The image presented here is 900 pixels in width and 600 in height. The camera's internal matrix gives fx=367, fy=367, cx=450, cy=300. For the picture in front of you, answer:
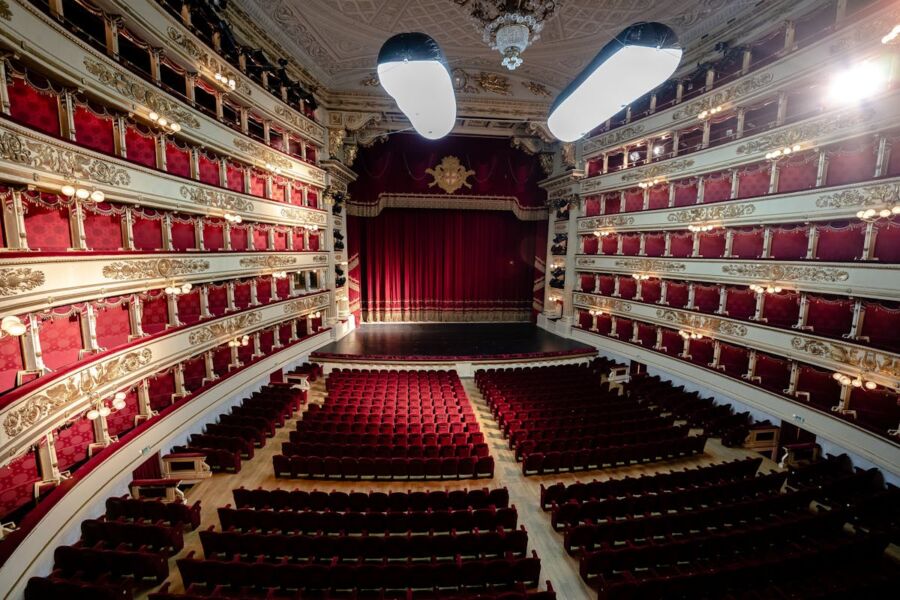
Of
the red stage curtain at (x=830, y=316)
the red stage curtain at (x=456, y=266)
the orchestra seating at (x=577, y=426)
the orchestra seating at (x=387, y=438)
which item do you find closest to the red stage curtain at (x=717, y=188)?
the red stage curtain at (x=830, y=316)

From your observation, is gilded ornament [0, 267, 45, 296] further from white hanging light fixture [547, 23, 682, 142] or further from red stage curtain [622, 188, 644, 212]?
red stage curtain [622, 188, 644, 212]

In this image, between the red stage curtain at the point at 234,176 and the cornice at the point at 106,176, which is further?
the red stage curtain at the point at 234,176

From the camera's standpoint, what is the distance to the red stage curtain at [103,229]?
6.35 m

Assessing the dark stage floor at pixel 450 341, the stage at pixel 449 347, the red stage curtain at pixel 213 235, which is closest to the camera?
the red stage curtain at pixel 213 235

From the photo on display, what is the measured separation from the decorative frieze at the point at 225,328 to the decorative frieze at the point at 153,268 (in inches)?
56.2

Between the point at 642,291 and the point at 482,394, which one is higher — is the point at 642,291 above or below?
above

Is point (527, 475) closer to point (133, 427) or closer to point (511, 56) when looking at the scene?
point (133, 427)

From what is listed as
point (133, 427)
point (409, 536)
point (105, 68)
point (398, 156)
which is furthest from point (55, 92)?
point (398, 156)

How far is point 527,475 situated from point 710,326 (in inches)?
310

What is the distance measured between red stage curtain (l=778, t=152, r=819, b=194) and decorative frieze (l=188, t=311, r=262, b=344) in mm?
14727

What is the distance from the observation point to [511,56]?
785cm

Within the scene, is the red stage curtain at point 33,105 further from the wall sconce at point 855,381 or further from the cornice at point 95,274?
the wall sconce at point 855,381

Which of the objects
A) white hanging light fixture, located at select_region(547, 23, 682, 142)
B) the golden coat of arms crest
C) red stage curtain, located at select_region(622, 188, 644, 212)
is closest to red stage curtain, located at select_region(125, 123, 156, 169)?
white hanging light fixture, located at select_region(547, 23, 682, 142)

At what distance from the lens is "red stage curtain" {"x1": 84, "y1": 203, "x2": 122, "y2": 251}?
20.8 feet
